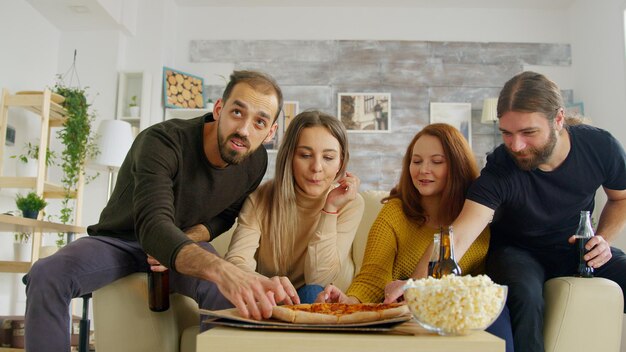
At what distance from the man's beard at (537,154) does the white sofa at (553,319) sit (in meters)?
0.40

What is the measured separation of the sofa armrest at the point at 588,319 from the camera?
5.95 ft

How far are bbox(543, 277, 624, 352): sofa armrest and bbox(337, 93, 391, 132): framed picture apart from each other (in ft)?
12.7

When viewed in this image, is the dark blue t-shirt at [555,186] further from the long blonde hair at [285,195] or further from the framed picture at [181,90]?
the framed picture at [181,90]

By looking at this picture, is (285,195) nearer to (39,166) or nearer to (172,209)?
(172,209)

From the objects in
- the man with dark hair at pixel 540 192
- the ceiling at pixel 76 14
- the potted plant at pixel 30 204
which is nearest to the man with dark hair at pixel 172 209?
the man with dark hair at pixel 540 192

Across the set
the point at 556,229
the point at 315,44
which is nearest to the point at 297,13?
the point at 315,44

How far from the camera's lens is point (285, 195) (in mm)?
2129

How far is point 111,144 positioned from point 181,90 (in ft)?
3.51

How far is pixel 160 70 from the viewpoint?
5469 millimetres

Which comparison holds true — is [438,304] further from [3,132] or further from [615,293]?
[3,132]

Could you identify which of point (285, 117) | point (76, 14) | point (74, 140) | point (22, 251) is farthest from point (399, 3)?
point (22, 251)

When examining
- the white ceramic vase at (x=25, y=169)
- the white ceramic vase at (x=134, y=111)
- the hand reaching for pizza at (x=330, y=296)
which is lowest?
the hand reaching for pizza at (x=330, y=296)

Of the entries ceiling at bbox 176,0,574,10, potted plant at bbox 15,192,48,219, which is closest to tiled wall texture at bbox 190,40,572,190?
ceiling at bbox 176,0,574,10

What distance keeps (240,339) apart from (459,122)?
4891 millimetres
